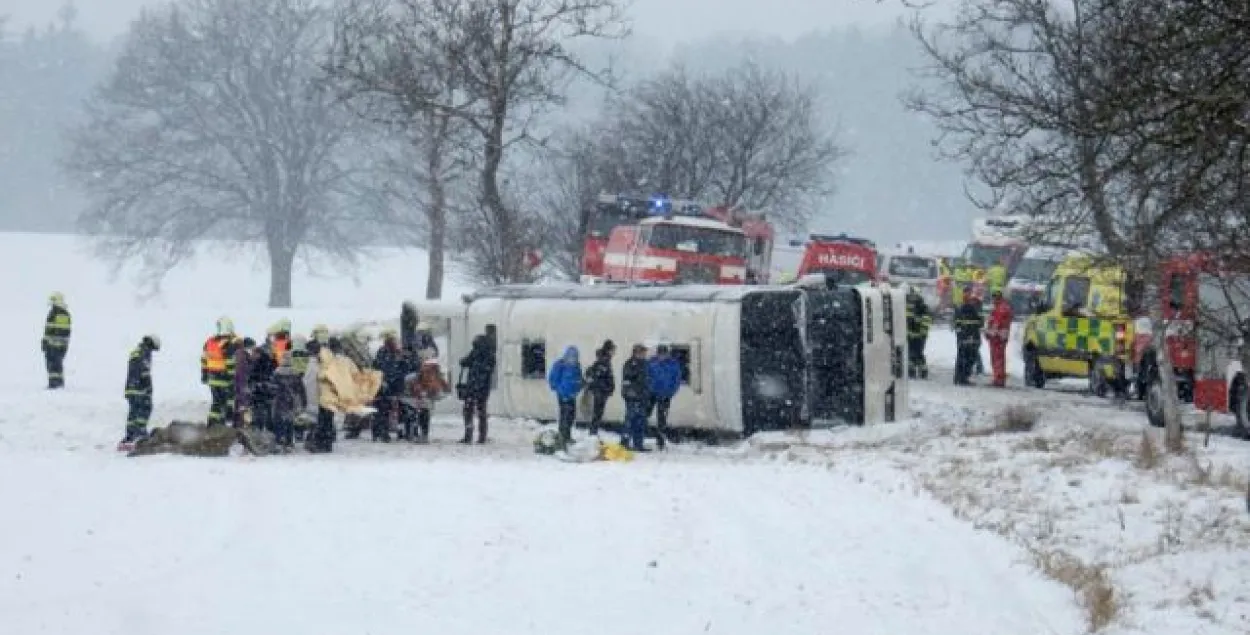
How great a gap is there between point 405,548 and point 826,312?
33.7ft

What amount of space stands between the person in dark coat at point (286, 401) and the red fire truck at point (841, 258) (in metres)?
18.3

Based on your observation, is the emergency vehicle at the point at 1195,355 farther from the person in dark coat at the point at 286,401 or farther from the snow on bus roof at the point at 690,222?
the snow on bus roof at the point at 690,222

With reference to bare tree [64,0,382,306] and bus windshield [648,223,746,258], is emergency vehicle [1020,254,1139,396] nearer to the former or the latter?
bus windshield [648,223,746,258]

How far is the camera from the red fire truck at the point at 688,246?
112 ft

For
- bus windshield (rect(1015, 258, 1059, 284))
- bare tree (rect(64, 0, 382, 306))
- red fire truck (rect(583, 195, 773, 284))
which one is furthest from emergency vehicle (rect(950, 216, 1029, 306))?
bare tree (rect(64, 0, 382, 306))

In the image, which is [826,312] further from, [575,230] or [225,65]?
[225,65]

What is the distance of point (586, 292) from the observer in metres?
24.5

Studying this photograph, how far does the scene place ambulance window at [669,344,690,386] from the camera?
74.8 ft

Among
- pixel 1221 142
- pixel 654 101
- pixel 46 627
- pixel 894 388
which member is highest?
pixel 654 101

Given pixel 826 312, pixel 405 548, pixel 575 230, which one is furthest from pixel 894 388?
pixel 575 230

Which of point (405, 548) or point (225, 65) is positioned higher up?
point (225, 65)

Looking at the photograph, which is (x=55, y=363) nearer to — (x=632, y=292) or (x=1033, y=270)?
(x=632, y=292)

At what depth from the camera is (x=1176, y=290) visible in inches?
879

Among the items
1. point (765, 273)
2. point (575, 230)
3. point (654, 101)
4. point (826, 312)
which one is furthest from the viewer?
point (654, 101)
